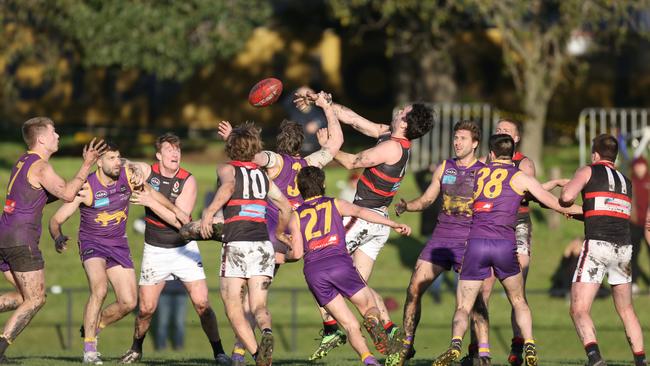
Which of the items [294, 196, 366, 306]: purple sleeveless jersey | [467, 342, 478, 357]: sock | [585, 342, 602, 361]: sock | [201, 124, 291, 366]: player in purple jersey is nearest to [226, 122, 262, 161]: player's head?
[201, 124, 291, 366]: player in purple jersey

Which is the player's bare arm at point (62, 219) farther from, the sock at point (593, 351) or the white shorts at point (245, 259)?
the sock at point (593, 351)

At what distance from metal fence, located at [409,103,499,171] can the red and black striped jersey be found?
1489cm

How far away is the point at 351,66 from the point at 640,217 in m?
19.9

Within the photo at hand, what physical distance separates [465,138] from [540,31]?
16453 millimetres

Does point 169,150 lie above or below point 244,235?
above

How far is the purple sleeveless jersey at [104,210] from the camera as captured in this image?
43.3ft

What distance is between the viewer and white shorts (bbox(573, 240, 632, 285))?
12.6 meters

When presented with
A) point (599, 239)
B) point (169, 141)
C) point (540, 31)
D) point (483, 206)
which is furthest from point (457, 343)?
point (540, 31)

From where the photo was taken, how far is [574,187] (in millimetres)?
12508

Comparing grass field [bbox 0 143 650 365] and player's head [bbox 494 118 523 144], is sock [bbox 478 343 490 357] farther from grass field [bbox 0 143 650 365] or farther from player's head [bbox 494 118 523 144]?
grass field [bbox 0 143 650 365]

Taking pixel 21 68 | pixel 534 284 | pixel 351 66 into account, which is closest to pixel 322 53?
pixel 351 66

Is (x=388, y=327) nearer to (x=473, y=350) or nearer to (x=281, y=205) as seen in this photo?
(x=473, y=350)

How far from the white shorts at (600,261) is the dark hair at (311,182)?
107 inches

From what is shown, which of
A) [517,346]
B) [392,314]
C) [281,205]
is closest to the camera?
[281,205]
